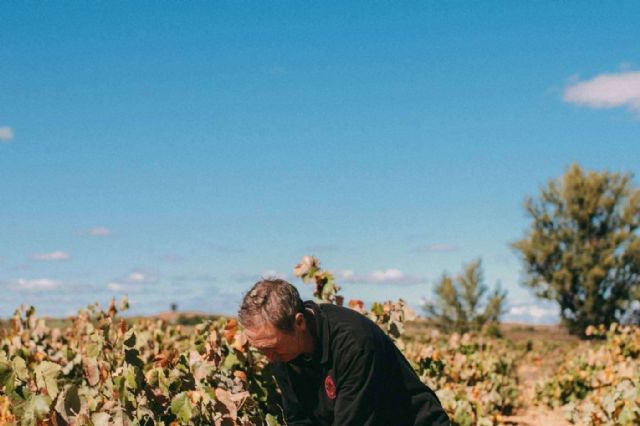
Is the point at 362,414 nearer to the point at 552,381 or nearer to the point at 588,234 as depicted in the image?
the point at 552,381

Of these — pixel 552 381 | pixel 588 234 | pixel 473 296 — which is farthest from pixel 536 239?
pixel 552 381

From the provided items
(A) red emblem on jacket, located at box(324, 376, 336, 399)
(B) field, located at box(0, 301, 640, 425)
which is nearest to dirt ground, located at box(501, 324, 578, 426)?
(B) field, located at box(0, 301, 640, 425)

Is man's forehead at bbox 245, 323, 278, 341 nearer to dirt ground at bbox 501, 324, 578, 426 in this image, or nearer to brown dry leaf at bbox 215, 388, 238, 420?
brown dry leaf at bbox 215, 388, 238, 420

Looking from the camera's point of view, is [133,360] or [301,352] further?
[133,360]

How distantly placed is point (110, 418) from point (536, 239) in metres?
41.0

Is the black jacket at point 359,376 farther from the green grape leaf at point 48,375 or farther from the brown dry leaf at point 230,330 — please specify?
the brown dry leaf at point 230,330

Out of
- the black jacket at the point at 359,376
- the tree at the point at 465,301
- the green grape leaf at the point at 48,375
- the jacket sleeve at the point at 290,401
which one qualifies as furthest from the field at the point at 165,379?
the tree at the point at 465,301

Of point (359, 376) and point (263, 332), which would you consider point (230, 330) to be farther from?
point (359, 376)

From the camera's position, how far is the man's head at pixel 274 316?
3.32m

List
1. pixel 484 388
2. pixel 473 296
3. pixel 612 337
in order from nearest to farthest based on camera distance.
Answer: pixel 484 388 < pixel 612 337 < pixel 473 296

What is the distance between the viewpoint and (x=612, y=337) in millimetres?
12156

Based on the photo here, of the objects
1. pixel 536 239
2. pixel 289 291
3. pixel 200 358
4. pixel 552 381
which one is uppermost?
pixel 536 239

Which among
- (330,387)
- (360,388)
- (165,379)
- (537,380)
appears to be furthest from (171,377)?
(537,380)

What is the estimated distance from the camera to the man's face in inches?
131
